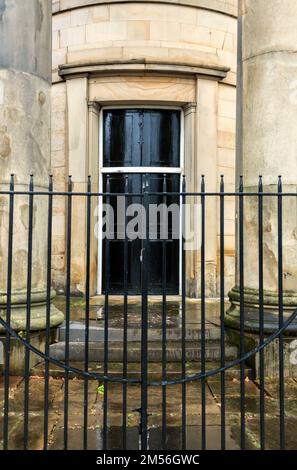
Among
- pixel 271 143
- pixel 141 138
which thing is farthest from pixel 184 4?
pixel 271 143

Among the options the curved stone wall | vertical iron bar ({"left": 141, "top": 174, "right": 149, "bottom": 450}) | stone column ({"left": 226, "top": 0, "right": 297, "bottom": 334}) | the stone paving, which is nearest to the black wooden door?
the curved stone wall

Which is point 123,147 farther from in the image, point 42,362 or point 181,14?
point 42,362

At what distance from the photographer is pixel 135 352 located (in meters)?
5.09

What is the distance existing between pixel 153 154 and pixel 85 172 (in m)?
1.34

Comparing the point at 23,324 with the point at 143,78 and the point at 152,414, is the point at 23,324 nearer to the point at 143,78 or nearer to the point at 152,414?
the point at 152,414

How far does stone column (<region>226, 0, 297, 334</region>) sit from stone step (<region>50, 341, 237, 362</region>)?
41cm

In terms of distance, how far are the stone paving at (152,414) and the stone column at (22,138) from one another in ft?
3.24

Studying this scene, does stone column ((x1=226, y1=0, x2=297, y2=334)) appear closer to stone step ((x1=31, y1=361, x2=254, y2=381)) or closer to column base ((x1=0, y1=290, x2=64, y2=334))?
stone step ((x1=31, y1=361, x2=254, y2=381))

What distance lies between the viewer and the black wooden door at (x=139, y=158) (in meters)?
8.91

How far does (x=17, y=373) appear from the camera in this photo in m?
4.95

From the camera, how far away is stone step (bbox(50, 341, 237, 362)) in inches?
201

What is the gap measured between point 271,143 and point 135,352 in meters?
2.73

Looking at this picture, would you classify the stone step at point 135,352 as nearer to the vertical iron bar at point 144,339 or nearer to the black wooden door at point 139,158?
the vertical iron bar at point 144,339
